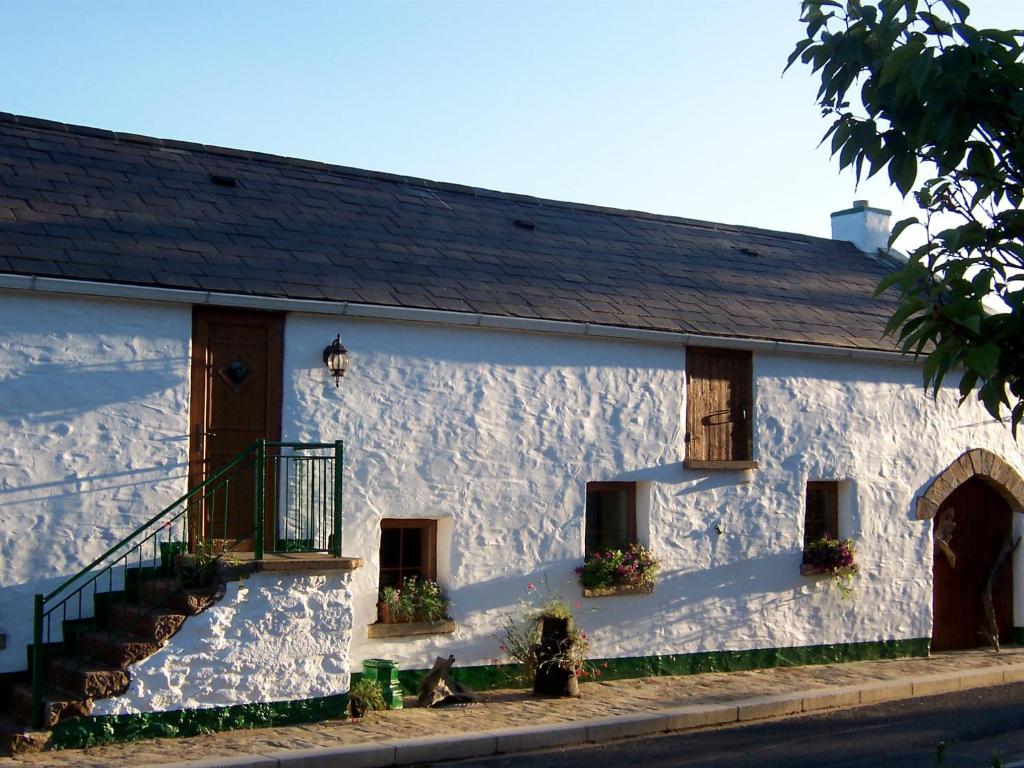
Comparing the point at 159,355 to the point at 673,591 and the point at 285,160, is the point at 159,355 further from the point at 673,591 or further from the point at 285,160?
the point at 673,591

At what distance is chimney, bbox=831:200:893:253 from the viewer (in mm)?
20000

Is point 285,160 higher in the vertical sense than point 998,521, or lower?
higher

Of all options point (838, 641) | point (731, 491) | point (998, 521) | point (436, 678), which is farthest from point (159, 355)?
point (998, 521)

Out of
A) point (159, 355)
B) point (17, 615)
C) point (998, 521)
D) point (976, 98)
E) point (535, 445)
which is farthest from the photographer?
point (998, 521)

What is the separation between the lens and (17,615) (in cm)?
991

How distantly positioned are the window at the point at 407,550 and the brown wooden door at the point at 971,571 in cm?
743

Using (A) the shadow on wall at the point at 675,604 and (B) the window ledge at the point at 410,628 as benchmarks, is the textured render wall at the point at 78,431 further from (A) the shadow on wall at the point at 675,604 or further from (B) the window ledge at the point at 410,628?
(A) the shadow on wall at the point at 675,604

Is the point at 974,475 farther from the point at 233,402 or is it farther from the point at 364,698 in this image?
the point at 233,402

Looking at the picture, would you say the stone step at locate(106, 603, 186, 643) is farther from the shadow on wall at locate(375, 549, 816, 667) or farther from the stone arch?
the stone arch

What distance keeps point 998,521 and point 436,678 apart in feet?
29.6

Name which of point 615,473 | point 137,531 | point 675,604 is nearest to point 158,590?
point 137,531

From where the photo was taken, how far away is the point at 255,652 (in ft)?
32.7

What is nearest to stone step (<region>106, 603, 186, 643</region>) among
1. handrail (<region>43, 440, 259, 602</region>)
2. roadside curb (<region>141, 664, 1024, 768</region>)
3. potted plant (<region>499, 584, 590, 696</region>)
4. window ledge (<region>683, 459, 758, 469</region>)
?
handrail (<region>43, 440, 259, 602</region>)

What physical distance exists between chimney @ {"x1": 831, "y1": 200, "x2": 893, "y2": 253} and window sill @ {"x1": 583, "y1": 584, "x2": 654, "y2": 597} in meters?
9.39
